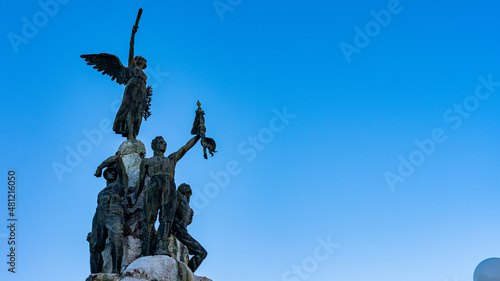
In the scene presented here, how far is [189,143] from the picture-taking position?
9.66 meters

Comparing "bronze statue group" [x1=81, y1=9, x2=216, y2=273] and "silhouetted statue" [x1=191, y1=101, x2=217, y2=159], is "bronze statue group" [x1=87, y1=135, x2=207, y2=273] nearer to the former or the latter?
"bronze statue group" [x1=81, y1=9, x2=216, y2=273]

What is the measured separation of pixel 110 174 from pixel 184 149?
1327 mm

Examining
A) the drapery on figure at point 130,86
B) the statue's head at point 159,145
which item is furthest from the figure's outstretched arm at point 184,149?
the drapery on figure at point 130,86

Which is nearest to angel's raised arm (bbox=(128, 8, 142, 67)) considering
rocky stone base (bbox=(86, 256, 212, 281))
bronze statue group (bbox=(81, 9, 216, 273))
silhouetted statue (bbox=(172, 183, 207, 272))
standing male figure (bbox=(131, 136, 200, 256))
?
bronze statue group (bbox=(81, 9, 216, 273))

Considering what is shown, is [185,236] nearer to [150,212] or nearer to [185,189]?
[150,212]

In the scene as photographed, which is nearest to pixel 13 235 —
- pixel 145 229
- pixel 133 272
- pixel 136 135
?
pixel 136 135

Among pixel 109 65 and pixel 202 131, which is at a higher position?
pixel 109 65

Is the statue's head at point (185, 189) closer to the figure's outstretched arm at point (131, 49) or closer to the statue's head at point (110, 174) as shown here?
the statue's head at point (110, 174)

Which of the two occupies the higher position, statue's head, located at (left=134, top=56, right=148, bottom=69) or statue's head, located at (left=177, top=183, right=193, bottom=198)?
statue's head, located at (left=134, top=56, right=148, bottom=69)

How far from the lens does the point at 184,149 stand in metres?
9.59

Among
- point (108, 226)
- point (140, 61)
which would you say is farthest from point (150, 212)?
point (140, 61)

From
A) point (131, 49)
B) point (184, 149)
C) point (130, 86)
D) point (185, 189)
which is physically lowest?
point (185, 189)

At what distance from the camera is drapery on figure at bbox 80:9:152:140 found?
35.1 feet

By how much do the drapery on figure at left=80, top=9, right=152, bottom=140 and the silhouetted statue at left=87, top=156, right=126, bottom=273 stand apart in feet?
5.69
